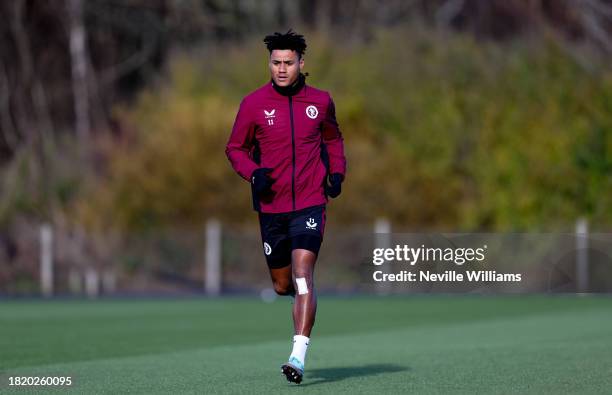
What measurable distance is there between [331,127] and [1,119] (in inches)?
1433

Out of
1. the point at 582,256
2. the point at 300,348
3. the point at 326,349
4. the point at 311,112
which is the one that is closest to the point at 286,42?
the point at 311,112

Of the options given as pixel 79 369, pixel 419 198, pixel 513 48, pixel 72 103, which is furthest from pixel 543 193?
pixel 79 369

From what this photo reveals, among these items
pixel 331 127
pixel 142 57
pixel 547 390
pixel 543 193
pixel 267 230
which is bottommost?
pixel 547 390

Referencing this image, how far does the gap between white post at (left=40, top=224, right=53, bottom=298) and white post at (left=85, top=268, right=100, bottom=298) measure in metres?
0.98

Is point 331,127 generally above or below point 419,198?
below

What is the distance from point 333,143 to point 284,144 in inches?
18.8

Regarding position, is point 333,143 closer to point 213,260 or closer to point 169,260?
point 213,260

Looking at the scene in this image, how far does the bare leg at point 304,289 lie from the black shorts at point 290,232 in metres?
0.06

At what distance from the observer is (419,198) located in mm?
36188

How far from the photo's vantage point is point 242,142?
938 centimetres

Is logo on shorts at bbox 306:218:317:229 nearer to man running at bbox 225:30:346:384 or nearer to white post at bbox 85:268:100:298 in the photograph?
man running at bbox 225:30:346:384

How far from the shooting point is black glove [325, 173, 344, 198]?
30.7 feet

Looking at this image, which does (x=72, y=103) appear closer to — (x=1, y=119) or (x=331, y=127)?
(x=1, y=119)

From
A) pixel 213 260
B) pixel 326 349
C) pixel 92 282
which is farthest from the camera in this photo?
pixel 92 282
